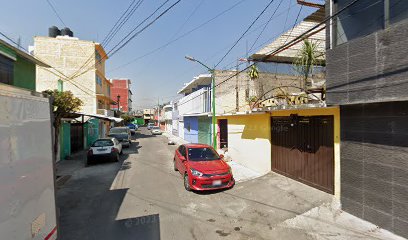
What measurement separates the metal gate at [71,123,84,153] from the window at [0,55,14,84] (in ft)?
26.8

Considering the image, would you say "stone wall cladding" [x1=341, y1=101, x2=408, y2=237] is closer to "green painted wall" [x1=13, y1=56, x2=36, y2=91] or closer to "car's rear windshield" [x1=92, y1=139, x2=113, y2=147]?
"car's rear windshield" [x1=92, y1=139, x2=113, y2=147]

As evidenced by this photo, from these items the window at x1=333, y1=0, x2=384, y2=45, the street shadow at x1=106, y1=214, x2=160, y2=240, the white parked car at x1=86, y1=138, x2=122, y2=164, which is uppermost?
the window at x1=333, y1=0, x2=384, y2=45

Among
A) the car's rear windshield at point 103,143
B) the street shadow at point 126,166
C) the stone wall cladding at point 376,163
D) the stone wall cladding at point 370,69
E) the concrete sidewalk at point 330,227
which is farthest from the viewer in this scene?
the car's rear windshield at point 103,143

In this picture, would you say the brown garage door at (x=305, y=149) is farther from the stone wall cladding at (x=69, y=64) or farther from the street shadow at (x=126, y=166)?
the stone wall cladding at (x=69, y=64)

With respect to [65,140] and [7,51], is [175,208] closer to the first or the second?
[7,51]

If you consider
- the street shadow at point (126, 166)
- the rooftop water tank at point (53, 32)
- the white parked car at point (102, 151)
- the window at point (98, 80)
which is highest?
the rooftop water tank at point (53, 32)

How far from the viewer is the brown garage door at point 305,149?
687 cm

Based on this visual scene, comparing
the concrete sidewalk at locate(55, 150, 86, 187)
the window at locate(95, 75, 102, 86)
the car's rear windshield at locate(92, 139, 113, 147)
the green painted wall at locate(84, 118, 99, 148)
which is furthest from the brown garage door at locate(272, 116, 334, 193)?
the window at locate(95, 75, 102, 86)

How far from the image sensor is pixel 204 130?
69.4ft

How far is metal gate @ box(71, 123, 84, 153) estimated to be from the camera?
57.4 ft

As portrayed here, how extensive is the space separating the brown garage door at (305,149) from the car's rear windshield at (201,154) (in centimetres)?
260

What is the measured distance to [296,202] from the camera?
22.5 ft

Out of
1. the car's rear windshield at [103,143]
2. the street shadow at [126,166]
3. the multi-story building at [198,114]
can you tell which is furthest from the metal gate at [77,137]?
the multi-story building at [198,114]

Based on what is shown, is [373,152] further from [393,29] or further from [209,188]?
[209,188]
